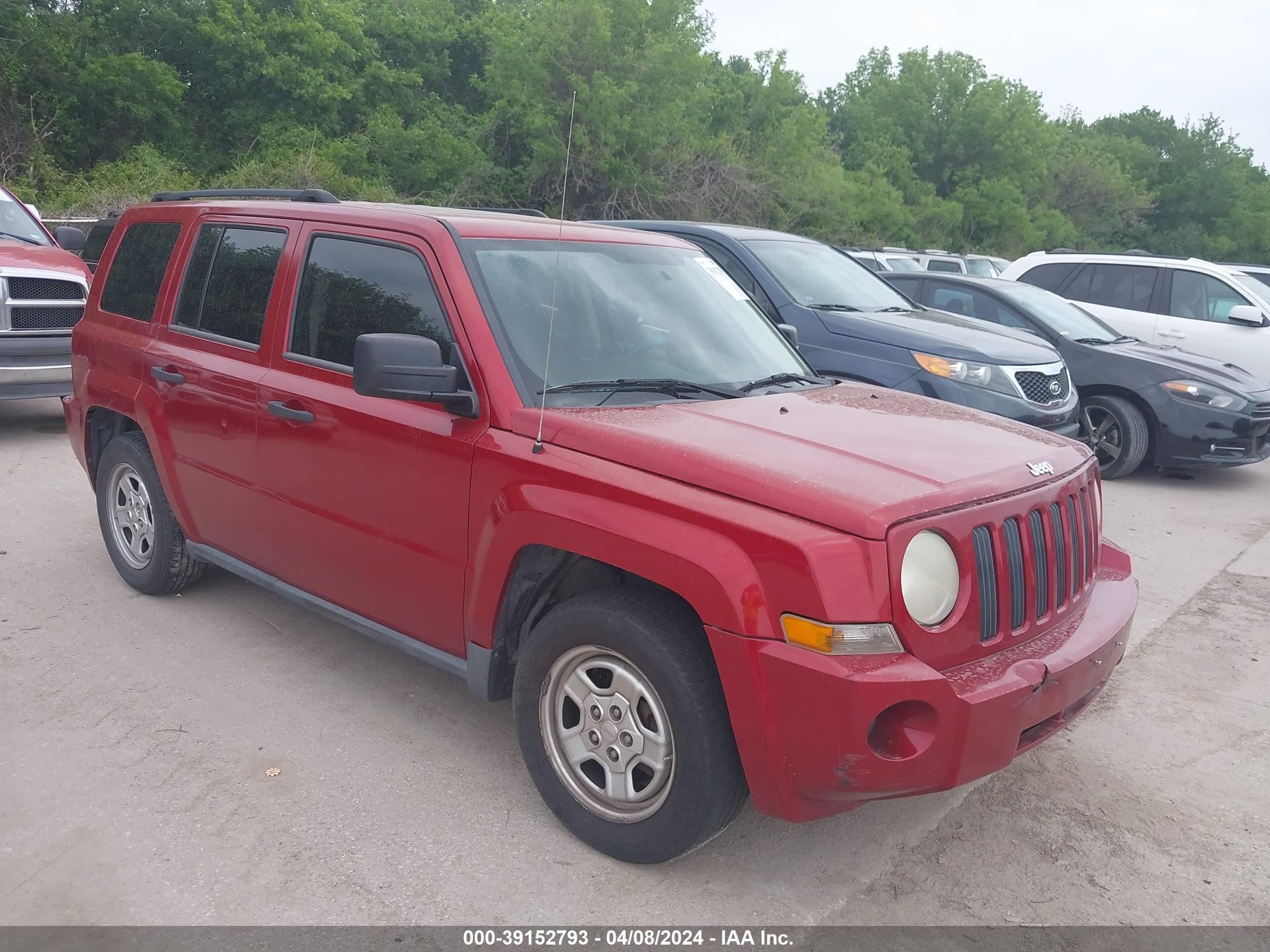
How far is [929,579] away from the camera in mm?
2871

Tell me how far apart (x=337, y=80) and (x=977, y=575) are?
29890 mm

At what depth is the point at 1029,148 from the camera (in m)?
47.4

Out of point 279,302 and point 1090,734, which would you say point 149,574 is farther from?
point 1090,734

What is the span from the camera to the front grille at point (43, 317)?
28.8ft

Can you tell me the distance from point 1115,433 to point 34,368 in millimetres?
8919

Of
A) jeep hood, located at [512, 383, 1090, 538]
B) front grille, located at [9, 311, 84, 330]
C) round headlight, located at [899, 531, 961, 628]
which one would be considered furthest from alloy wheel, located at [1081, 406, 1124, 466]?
front grille, located at [9, 311, 84, 330]

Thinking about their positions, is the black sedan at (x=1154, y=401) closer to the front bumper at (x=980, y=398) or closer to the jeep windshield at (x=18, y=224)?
the front bumper at (x=980, y=398)

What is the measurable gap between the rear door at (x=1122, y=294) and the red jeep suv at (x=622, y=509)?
8093 millimetres

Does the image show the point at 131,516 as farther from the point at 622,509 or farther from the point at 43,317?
the point at 43,317

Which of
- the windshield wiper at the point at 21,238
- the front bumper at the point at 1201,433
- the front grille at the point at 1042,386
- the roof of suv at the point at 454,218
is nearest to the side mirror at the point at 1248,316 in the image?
the front bumper at the point at 1201,433

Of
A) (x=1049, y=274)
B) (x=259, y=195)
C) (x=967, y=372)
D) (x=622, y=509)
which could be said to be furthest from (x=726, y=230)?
(x=622, y=509)

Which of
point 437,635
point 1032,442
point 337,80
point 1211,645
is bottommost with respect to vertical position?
point 1211,645

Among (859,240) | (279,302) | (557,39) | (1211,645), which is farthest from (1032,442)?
(859,240)

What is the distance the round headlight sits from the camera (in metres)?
2.82
